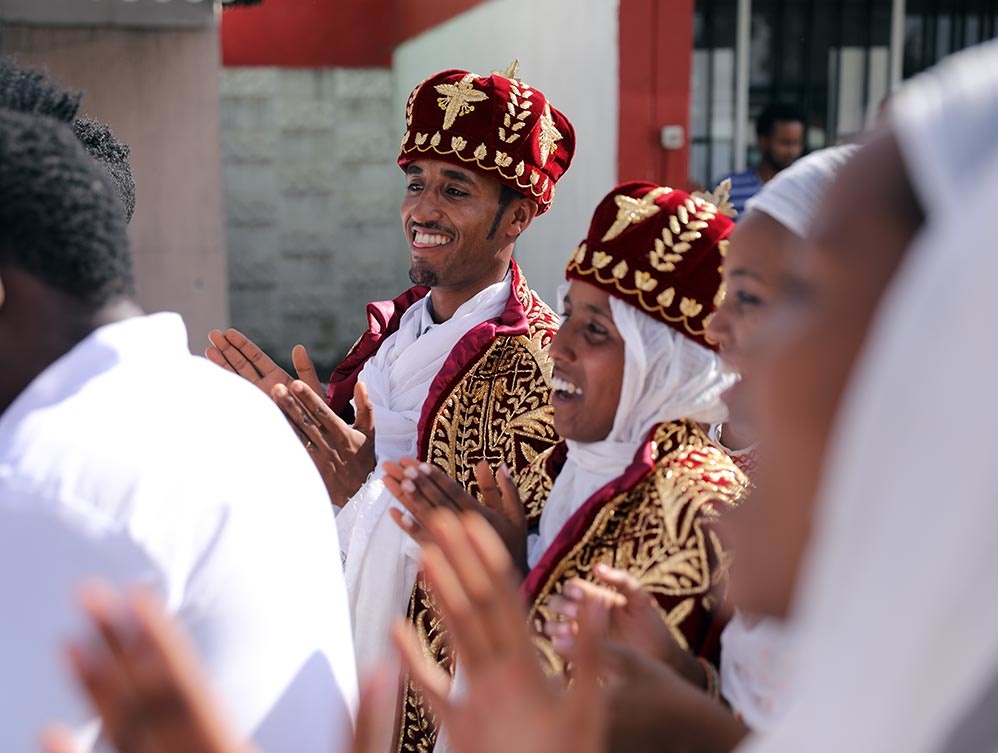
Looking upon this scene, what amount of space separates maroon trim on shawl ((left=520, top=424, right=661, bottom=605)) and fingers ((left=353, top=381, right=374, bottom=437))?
3.45 feet

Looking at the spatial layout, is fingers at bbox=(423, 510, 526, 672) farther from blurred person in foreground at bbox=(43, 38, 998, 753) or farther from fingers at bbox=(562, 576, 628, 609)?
fingers at bbox=(562, 576, 628, 609)

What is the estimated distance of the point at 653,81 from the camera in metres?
7.40

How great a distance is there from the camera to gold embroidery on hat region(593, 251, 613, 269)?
2.50 m

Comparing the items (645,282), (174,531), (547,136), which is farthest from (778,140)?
(174,531)

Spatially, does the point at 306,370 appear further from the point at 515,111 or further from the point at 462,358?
the point at 515,111

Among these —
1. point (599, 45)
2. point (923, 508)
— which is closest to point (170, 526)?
point (923, 508)

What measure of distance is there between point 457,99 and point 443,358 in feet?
2.52

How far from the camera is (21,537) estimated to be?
52.3 inches

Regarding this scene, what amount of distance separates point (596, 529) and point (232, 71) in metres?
10.5

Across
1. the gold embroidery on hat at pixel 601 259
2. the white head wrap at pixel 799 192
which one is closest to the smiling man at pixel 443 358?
the gold embroidery on hat at pixel 601 259

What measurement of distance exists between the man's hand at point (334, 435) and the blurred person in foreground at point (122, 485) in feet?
5.24

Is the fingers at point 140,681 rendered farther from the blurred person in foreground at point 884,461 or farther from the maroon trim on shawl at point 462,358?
the maroon trim on shawl at point 462,358

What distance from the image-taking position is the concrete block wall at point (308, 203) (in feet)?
39.5

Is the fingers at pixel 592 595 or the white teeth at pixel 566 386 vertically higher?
the white teeth at pixel 566 386
